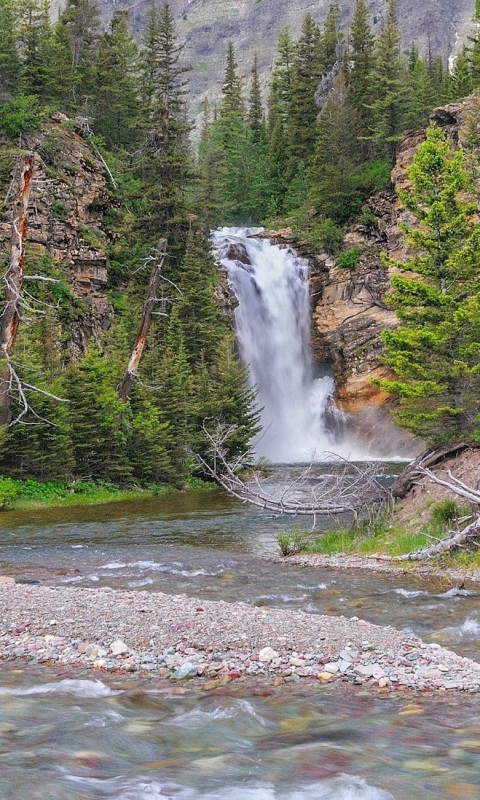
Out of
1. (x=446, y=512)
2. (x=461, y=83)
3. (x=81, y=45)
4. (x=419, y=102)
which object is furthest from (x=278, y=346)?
(x=446, y=512)

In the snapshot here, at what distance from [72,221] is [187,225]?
6.37m

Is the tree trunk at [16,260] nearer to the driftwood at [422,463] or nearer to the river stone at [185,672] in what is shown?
the driftwood at [422,463]

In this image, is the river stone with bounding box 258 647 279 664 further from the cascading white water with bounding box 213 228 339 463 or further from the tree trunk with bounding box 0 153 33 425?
the cascading white water with bounding box 213 228 339 463

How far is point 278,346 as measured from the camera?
42.8 meters

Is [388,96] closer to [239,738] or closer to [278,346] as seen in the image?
[278,346]

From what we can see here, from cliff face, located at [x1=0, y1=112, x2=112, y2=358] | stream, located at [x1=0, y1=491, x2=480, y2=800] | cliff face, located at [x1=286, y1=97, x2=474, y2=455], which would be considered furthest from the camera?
cliff face, located at [x1=286, y1=97, x2=474, y2=455]

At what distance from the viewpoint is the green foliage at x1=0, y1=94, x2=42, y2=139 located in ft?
114

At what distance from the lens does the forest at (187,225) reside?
14.4 meters

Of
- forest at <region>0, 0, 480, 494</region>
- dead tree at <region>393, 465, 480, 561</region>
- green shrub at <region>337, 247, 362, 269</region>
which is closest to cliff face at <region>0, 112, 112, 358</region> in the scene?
forest at <region>0, 0, 480, 494</region>

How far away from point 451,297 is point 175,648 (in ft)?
33.1

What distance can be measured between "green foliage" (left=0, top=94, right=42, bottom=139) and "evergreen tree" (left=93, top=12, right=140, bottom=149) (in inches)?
394

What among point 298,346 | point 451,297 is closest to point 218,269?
point 298,346

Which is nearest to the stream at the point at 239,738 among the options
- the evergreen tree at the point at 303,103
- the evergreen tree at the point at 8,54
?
the evergreen tree at the point at 8,54

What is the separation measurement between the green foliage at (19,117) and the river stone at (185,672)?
116ft
